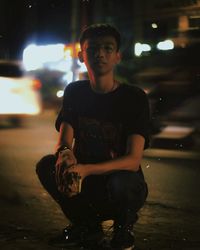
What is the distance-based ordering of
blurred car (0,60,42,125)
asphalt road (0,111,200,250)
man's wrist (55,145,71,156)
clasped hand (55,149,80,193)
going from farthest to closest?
blurred car (0,60,42,125) → asphalt road (0,111,200,250) → man's wrist (55,145,71,156) → clasped hand (55,149,80,193)

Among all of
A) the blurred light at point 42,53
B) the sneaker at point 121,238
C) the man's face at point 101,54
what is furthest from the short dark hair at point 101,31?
the blurred light at point 42,53

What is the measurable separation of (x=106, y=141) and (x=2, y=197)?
7.01 feet

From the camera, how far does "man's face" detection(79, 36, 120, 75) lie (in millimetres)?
3891

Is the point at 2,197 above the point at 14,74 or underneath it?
underneath

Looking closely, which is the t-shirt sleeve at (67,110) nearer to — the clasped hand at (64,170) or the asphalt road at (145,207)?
the clasped hand at (64,170)

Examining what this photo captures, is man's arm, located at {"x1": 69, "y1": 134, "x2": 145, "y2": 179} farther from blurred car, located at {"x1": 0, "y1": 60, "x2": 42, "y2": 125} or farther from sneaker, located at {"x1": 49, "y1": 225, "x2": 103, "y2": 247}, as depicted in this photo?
blurred car, located at {"x1": 0, "y1": 60, "x2": 42, "y2": 125}

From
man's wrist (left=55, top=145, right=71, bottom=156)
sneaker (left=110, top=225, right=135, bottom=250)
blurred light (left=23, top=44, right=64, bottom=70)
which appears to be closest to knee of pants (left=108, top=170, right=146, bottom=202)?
sneaker (left=110, top=225, right=135, bottom=250)

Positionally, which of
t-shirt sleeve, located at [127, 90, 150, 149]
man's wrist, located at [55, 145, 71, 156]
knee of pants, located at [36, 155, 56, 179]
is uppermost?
t-shirt sleeve, located at [127, 90, 150, 149]

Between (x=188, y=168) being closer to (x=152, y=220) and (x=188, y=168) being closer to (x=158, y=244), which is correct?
(x=152, y=220)

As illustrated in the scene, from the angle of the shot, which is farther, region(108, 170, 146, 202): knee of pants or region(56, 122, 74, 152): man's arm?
region(56, 122, 74, 152): man's arm

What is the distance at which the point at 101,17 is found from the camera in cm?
2166

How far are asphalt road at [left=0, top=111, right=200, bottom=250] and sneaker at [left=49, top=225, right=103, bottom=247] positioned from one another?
9 centimetres

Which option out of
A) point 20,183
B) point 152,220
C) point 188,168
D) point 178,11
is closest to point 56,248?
point 152,220

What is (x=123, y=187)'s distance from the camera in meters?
3.58
